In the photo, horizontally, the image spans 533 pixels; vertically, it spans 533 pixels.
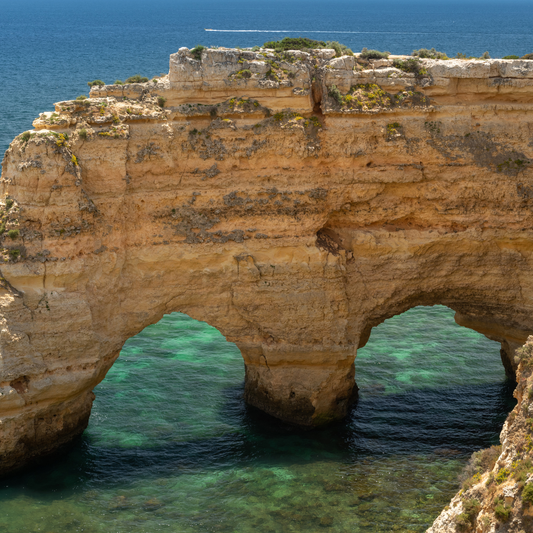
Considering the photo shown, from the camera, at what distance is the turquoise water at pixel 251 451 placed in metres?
22.5

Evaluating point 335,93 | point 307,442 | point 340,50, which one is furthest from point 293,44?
point 307,442

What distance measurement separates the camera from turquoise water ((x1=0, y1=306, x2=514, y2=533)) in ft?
73.7

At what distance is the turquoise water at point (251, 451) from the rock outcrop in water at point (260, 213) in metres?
1.75

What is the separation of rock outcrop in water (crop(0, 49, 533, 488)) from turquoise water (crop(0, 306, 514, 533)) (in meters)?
1.75

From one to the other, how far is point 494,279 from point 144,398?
46.7 feet

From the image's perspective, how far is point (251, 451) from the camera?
26172 mm

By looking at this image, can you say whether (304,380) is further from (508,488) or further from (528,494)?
(528,494)

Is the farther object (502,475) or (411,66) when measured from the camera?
(411,66)

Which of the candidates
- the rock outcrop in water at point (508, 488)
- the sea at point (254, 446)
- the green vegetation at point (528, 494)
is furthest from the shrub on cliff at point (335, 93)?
the green vegetation at point (528, 494)

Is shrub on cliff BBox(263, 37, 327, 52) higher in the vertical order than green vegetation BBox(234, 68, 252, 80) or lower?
higher

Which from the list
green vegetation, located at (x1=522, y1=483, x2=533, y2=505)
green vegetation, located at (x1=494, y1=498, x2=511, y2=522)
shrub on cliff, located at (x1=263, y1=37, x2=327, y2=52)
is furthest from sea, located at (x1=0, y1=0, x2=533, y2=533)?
shrub on cliff, located at (x1=263, y1=37, x2=327, y2=52)

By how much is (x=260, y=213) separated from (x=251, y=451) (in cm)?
839

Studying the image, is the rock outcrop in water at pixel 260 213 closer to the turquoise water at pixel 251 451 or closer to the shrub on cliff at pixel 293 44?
the shrub on cliff at pixel 293 44

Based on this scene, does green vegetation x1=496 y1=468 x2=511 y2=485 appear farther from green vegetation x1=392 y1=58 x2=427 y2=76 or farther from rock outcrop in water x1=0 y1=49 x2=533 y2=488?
green vegetation x1=392 y1=58 x2=427 y2=76
